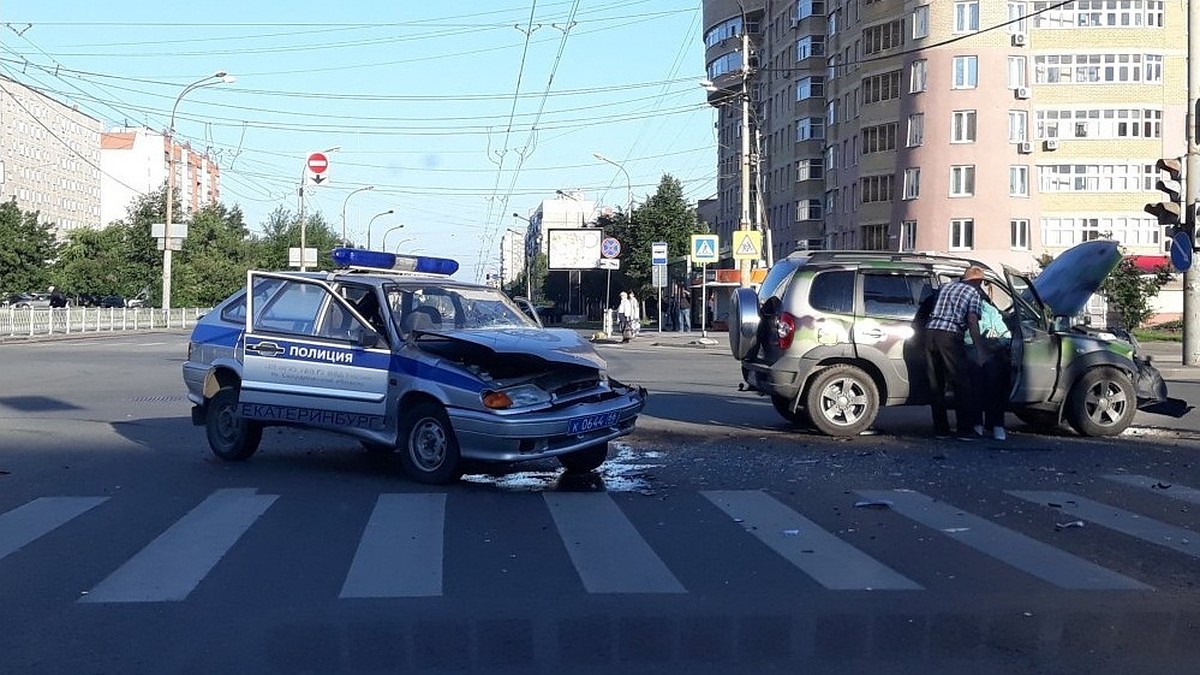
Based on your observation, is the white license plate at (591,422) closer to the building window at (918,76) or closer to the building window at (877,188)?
the building window at (918,76)

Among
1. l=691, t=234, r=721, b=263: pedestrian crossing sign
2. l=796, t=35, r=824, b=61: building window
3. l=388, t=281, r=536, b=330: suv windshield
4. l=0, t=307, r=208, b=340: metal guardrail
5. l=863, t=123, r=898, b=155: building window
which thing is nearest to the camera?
l=388, t=281, r=536, b=330: suv windshield

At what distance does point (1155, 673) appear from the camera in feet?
18.1

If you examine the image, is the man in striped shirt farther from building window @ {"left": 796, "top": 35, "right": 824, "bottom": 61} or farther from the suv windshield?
building window @ {"left": 796, "top": 35, "right": 824, "bottom": 61}

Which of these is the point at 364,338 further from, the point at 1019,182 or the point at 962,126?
the point at 1019,182

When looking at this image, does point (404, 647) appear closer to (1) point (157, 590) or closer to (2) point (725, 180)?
(1) point (157, 590)

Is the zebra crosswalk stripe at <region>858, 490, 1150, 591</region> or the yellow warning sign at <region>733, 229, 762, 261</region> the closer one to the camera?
the zebra crosswalk stripe at <region>858, 490, 1150, 591</region>

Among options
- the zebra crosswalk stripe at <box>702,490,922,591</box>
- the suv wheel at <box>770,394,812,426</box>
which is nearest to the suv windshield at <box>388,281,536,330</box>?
the zebra crosswalk stripe at <box>702,490,922,591</box>

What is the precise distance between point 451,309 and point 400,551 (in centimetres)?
360

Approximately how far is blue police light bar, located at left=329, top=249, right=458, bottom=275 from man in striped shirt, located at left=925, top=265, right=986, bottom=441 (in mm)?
4940

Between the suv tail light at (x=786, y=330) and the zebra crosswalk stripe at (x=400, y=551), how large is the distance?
4.92 metres

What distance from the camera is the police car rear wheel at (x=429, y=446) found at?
10117 mm

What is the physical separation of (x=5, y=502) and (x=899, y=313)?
8607 millimetres

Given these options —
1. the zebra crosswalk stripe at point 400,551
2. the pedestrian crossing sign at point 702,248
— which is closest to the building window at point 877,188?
the pedestrian crossing sign at point 702,248

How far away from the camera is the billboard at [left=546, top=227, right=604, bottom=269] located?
7612cm
